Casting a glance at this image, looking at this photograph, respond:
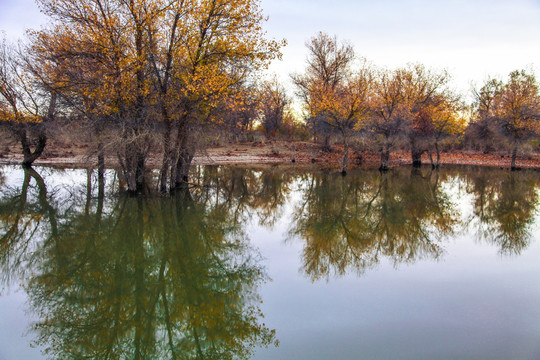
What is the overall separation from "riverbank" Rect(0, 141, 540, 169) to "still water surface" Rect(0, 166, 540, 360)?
1956cm

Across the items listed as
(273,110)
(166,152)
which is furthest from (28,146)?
(273,110)

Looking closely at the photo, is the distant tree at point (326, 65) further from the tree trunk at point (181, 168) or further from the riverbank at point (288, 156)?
the tree trunk at point (181, 168)

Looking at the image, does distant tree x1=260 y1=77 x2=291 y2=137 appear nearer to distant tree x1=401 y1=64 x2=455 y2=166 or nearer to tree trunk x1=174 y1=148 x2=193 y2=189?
distant tree x1=401 y1=64 x2=455 y2=166

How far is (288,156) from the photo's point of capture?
140ft

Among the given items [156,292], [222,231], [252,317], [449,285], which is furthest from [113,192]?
[449,285]

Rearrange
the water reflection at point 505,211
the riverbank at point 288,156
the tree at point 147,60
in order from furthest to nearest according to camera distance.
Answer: the riverbank at point 288,156
the tree at point 147,60
the water reflection at point 505,211

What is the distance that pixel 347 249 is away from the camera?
9.73 meters

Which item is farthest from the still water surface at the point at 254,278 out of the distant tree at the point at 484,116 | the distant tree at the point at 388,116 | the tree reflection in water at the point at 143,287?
the distant tree at the point at 484,116

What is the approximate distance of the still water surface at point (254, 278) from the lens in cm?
536

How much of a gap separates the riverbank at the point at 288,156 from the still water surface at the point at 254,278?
64.2 ft

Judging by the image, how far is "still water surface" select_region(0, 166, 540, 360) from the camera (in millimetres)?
5363

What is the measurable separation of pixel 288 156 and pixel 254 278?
35.3 m

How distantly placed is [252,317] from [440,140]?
3335 cm

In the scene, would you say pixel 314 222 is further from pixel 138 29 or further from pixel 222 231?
pixel 138 29
